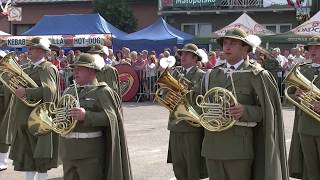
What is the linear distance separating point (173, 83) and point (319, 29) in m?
17.5

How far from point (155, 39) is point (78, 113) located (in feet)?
66.2

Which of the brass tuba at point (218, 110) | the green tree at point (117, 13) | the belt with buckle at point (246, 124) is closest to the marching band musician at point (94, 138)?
the brass tuba at point (218, 110)

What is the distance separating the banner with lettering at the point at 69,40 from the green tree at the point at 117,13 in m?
9.41

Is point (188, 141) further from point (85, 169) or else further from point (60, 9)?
point (60, 9)

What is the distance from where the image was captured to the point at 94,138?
246 inches

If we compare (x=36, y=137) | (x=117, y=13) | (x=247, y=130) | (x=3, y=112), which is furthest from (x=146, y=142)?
(x=117, y=13)

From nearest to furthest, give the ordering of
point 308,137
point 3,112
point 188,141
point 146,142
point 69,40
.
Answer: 1. point 308,137
2. point 188,141
3. point 3,112
4. point 146,142
5. point 69,40

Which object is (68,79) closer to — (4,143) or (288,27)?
(4,143)

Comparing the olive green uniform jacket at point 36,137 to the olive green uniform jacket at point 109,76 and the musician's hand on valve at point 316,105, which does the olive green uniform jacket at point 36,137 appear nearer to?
the olive green uniform jacket at point 109,76

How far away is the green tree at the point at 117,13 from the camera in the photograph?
3700cm

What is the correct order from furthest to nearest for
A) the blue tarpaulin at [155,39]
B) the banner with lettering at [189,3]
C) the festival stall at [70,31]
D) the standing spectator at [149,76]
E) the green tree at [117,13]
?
the green tree at [117,13] < the banner with lettering at [189,3] < the festival stall at [70,31] < the blue tarpaulin at [155,39] < the standing spectator at [149,76]

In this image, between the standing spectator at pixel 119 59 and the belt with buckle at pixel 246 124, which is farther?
the standing spectator at pixel 119 59

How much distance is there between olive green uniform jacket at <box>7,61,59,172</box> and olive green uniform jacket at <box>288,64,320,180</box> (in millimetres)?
3067

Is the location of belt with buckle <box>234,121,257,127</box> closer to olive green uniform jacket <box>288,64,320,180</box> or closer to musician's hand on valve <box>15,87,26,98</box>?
olive green uniform jacket <box>288,64,320,180</box>
